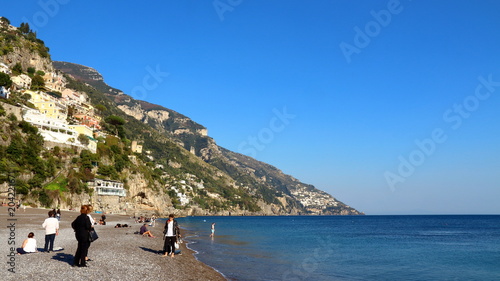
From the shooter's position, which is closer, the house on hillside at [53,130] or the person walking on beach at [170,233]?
the person walking on beach at [170,233]

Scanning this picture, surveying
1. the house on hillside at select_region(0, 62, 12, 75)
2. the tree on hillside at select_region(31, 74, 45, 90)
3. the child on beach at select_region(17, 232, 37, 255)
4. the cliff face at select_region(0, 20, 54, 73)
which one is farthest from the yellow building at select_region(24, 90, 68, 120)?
the child on beach at select_region(17, 232, 37, 255)

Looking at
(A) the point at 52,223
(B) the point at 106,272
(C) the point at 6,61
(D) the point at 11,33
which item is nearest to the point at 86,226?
(B) the point at 106,272

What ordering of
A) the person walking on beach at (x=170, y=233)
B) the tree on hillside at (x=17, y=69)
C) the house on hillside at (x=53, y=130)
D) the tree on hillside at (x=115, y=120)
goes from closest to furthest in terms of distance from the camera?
the person walking on beach at (x=170, y=233) → the house on hillside at (x=53, y=130) → the tree on hillside at (x=17, y=69) → the tree on hillside at (x=115, y=120)

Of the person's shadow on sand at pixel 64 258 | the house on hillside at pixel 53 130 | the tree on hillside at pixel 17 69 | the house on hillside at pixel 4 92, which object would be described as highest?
the tree on hillside at pixel 17 69

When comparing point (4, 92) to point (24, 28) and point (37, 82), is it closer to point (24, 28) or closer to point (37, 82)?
point (37, 82)

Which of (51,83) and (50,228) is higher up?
(51,83)

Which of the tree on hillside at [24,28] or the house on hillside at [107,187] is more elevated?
the tree on hillside at [24,28]

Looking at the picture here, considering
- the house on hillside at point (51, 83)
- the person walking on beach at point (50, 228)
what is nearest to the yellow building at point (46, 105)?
the house on hillside at point (51, 83)

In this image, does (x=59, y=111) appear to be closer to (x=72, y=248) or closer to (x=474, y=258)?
(x=72, y=248)

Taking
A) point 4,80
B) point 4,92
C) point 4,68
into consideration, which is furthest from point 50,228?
point 4,68

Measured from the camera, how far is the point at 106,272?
1453cm

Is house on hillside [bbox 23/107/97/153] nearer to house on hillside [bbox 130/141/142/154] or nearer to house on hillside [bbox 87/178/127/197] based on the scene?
house on hillside [bbox 87/178/127/197]

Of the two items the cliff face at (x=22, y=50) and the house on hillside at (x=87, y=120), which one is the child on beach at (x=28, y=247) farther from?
the cliff face at (x=22, y=50)

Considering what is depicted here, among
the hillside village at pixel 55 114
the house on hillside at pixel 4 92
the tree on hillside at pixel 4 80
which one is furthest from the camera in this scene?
the tree on hillside at pixel 4 80
